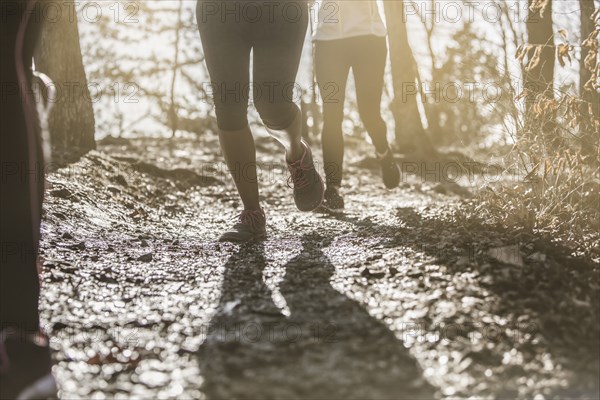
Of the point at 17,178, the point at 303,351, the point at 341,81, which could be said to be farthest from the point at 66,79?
the point at 303,351

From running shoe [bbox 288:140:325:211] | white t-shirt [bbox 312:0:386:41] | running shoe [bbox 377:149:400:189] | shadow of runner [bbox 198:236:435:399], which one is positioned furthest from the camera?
running shoe [bbox 377:149:400:189]

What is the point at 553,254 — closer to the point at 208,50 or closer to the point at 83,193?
the point at 208,50

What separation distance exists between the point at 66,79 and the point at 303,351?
529 centimetres

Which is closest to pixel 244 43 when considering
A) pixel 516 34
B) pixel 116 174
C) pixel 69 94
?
pixel 116 174

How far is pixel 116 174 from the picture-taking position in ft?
18.2

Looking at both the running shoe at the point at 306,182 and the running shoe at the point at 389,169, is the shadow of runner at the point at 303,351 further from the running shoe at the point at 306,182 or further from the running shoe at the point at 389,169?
the running shoe at the point at 389,169

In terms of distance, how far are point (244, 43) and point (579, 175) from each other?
72.0 inches

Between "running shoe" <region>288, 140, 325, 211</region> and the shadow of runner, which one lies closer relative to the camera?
the shadow of runner

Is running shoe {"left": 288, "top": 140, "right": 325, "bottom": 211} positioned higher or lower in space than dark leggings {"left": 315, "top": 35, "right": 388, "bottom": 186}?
lower

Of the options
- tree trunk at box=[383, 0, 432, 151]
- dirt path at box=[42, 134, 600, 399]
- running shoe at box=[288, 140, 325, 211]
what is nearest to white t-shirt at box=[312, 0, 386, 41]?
running shoe at box=[288, 140, 325, 211]

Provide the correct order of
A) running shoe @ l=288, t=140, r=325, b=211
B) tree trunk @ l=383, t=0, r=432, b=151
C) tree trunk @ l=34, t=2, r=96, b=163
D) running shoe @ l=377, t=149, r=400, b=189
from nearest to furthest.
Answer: running shoe @ l=288, t=140, r=325, b=211 < running shoe @ l=377, t=149, r=400, b=189 < tree trunk @ l=34, t=2, r=96, b=163 < tree trunk @ l=383, t=0, r=432, b=151

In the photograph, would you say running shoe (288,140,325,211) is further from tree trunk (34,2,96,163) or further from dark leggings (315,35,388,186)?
tree trunk (34,2,96,163)

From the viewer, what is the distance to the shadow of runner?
1722 millimetres

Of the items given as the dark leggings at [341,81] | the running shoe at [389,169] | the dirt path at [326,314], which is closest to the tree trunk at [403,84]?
the running shoe at [389,169]
